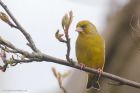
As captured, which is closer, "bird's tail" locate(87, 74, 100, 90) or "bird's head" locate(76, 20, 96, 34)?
"bird's head" locate(76, 20, 96, 34)

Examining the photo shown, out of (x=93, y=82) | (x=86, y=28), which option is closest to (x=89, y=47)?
(x=86, y=28)

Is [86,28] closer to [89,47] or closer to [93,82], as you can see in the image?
[89,47]

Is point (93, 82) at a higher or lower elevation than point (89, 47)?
lower

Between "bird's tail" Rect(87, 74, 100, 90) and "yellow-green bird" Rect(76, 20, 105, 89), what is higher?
"yellow-green bird" Rect(76, 20, 105, 89)

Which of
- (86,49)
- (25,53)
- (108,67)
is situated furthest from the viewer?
(108,67)

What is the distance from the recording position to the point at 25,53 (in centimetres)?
235

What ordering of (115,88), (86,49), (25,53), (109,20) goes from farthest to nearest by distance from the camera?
(109,20) → (115,88) → (86,49) → (25,53)

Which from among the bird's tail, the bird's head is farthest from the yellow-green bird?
the bird's tail

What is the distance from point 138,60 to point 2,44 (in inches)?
89.6

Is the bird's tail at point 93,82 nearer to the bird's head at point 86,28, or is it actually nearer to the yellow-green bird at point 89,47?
the yellow-green bird at point 89,47

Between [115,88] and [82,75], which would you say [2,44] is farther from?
[82,75]

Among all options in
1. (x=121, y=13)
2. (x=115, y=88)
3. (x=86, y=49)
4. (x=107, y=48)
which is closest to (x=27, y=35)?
(x=86, y=49)

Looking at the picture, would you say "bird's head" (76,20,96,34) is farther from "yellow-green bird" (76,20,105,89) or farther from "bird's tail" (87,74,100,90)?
"bird's tail" (87,74,100,90)

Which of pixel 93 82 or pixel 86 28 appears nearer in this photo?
pixel 86 28
